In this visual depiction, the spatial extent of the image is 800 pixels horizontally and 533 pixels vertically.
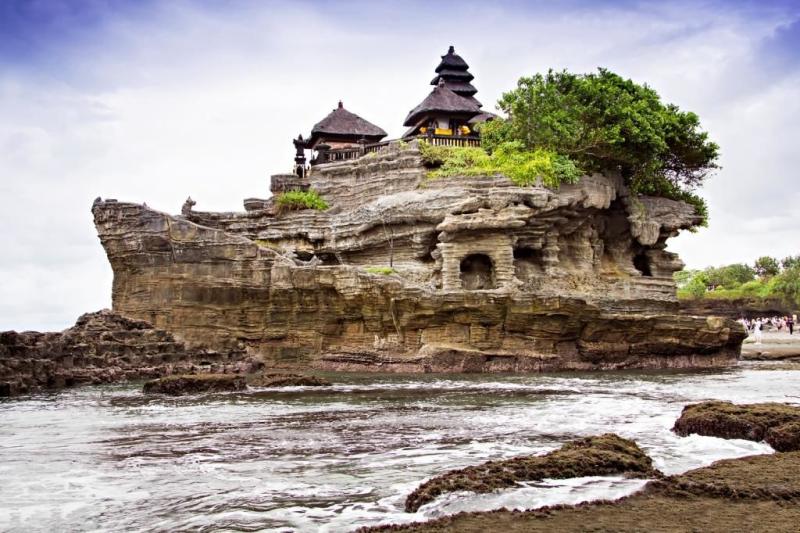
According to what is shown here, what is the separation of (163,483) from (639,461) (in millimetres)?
5765

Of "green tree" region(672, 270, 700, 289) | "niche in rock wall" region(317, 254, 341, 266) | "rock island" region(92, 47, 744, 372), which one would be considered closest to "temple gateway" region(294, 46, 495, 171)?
"rock island" region(92, 47, 744, 372)

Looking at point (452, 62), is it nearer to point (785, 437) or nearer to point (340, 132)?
point (340, 132)

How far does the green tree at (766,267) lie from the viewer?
8344 cm

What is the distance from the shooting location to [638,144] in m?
34.2

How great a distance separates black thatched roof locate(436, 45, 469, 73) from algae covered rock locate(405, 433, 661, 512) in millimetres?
44906

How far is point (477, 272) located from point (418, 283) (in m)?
3.58

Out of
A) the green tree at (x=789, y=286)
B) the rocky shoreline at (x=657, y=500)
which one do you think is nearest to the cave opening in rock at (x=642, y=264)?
the rocky shoreline at (x=657, y=500)

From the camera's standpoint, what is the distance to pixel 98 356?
84.5 feet

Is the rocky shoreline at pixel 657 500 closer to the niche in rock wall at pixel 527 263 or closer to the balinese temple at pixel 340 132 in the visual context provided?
the niche in rock wall at pixel 527 263

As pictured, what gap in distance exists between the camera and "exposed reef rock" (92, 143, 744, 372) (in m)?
26.9

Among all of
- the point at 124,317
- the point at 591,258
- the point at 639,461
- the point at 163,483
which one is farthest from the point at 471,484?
the point at 591,258

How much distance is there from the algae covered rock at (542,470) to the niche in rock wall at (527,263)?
22.6 metres

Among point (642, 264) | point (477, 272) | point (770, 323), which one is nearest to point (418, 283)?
point (477, 272)

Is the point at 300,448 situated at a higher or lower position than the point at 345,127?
lower
